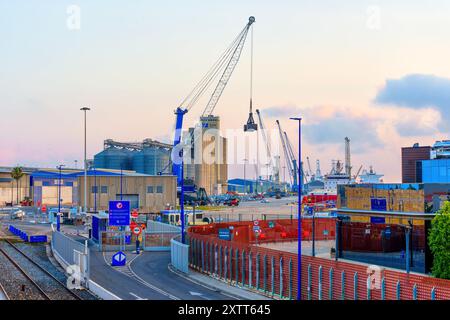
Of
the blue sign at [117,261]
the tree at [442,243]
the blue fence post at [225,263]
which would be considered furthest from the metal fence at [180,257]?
the tree at [442,243]

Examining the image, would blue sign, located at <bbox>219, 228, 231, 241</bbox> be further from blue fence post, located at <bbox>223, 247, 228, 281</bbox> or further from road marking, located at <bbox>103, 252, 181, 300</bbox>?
blue fence post, located at <bbox>223, 247, 228, 281</bbox>

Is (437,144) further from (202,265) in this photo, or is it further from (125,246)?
(202,265)

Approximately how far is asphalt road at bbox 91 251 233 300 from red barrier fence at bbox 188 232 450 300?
2.32m

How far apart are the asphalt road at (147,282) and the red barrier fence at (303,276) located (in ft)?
7.60

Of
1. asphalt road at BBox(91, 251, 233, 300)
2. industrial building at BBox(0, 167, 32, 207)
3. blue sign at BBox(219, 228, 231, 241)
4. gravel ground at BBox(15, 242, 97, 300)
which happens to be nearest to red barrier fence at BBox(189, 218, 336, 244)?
blue sign at BBox(219, 228, 231, 241)

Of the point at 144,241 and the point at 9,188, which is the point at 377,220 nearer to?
the point at 144,241

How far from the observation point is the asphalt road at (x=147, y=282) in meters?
33.5

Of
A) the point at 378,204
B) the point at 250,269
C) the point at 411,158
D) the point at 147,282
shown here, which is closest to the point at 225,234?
the point at 378,204

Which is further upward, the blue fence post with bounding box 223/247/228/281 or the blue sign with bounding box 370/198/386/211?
the blue sign with bounding box 370/198/386/211

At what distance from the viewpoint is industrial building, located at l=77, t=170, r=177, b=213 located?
11088 cm

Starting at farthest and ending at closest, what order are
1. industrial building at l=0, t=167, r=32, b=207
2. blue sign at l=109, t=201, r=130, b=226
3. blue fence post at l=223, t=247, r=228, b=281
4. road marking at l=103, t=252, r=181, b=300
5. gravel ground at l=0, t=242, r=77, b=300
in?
industrial building at l=0, t=167, r=32, b=207, blue sign at l=109, t=201, r=130, b=226, blue fence post at l=223, t=247, r=228, b=281, gravel ground at l=0, t=242, r=77, b=300, road marking at l=103, t=252, r=181, b=300

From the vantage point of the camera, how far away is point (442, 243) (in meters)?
36.6
